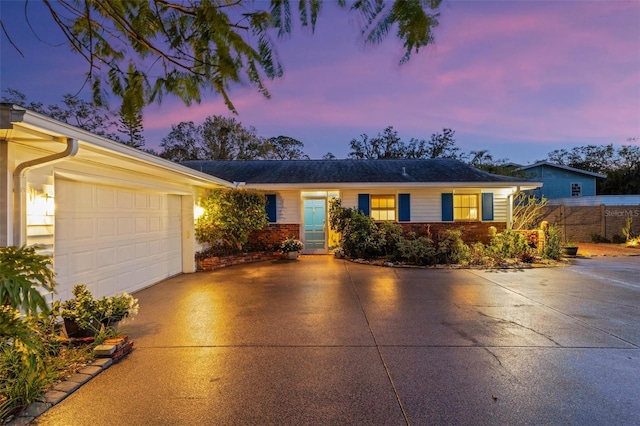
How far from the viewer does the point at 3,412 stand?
7.98 feet

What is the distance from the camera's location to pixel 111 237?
5.82 metres

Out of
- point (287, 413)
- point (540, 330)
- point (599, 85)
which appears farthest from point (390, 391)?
point (599, 85)

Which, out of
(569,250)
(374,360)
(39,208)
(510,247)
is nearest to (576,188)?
(569,250)

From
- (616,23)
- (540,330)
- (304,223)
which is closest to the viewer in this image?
(540,330)

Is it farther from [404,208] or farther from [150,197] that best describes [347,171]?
[150,197]

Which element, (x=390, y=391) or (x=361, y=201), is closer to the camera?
(x=390, y=391)

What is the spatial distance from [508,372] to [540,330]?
1597 mm

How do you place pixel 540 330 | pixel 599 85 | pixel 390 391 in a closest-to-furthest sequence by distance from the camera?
pixel 390 391
pixel 540 330
pixel 599 85

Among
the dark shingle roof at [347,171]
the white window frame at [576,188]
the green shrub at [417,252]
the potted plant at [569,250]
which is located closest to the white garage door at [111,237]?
the dark shingle roof at [347,171]

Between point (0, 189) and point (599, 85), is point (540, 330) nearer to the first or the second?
point (0, 189)

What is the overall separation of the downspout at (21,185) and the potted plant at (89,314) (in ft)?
2.91

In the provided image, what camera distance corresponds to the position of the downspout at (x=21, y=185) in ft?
11.8

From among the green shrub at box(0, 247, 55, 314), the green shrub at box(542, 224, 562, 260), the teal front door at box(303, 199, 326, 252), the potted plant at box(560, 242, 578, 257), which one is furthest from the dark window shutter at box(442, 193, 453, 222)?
the green shrub at box(0, 247, 55, 314)

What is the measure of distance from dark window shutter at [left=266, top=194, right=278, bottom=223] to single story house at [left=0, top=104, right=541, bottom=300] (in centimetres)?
4
